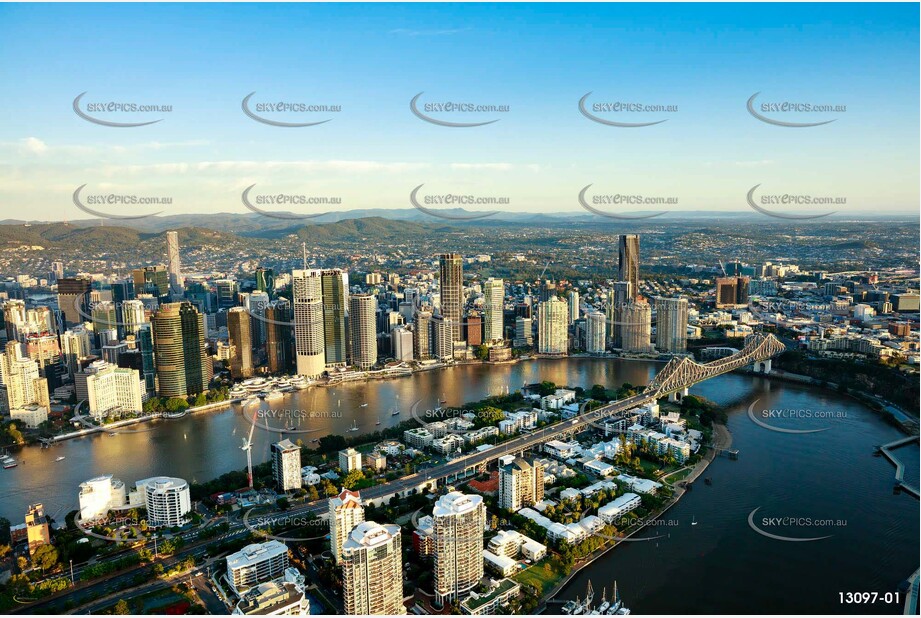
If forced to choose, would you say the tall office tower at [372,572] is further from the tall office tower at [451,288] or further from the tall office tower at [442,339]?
the tall office tower at [451,288]

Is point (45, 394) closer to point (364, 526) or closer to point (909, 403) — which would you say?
point (364, 526)

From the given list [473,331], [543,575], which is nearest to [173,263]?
[473,331]

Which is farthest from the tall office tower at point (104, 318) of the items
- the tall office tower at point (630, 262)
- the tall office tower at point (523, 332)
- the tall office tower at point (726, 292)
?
the tall office tower at point (726, 292)

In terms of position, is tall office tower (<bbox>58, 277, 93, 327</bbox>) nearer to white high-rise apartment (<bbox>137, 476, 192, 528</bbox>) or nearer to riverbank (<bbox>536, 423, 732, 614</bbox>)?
white high-rise apartment (<bbox>137, 476, 192, 528</bbox>)

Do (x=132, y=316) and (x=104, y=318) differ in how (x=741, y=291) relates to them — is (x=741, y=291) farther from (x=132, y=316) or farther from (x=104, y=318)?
(x=104, y=318)

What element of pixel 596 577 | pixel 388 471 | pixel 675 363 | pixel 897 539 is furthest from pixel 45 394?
pixel 897 539

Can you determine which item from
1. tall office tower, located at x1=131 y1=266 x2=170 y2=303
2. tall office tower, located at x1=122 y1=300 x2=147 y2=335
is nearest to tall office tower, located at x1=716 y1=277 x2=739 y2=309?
tall office tower, located at x1=122 y1=300 x2=147 y2=335

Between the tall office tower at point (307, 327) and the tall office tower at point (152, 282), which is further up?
the tall office tower at point (152, 282)
